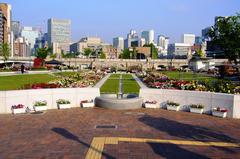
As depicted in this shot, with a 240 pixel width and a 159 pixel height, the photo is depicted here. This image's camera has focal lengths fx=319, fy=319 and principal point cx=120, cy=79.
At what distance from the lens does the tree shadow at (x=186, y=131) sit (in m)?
11.0

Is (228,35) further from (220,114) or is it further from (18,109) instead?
(18,109)

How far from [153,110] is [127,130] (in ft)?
16.8

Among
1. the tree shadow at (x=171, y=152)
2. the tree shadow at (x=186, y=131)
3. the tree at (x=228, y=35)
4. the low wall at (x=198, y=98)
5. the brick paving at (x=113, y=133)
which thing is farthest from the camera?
the tree at (x=228, y=35)

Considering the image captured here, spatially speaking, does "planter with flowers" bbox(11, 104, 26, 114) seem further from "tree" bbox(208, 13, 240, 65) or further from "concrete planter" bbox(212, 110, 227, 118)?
"tree" bbox(208, 13, 240, 65)

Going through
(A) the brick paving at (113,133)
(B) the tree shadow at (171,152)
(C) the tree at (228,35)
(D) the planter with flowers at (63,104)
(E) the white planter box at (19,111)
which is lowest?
(B) the tree shadow at (171,152)

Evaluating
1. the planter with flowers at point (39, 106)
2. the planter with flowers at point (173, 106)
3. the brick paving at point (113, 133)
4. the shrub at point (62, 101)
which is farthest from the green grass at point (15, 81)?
the planter with flowers at point (173, 106)

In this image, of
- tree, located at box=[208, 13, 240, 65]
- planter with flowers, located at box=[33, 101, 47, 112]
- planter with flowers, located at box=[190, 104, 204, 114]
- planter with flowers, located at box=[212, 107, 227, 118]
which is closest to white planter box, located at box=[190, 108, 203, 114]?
planter with flowers, located at box=[190, 104, 204, 114]

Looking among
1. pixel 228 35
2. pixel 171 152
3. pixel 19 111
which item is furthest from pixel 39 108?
pixel 228 35

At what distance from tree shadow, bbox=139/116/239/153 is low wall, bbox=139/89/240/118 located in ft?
9.77

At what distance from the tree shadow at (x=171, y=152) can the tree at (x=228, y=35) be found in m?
38.8

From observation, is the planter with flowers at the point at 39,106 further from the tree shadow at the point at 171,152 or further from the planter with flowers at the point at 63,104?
the tree shadow at the point at 171,152

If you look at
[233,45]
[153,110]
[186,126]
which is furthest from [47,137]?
[233,45]

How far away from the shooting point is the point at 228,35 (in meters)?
46.4

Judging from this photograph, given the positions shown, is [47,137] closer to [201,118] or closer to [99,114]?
[99,114]
